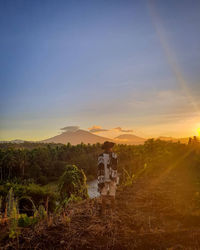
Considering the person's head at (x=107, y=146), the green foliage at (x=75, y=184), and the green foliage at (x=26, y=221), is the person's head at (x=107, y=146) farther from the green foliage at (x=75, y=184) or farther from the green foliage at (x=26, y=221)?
the green foliage at (x=26, y=221)

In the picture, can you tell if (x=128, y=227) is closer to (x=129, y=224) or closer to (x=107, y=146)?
(x=129, y=224)

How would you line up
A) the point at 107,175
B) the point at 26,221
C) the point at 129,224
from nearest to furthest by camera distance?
1. the point at 26,221
2. the point at 129,224
3. the point at 107,175

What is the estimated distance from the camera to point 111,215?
608 cm

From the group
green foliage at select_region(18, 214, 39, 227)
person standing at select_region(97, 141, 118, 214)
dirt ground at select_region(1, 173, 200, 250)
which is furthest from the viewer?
person standing at select_region(97, 141, 118, 214)

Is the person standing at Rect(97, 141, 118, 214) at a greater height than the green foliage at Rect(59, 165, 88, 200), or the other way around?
the person standing at Rect(97, 141, 118, 214)

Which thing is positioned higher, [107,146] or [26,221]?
[107,146]

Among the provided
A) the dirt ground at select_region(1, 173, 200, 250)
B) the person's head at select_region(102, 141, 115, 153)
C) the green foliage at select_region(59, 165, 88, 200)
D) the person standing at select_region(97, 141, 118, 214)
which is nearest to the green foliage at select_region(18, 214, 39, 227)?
the dirt ground at select_region(1, 173, 200, 250)

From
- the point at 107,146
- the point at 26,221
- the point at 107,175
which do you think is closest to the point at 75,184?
the point at 107,175

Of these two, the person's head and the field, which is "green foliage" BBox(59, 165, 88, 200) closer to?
the field

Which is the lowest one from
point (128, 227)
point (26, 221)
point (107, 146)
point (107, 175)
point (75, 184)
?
point (128, 227)

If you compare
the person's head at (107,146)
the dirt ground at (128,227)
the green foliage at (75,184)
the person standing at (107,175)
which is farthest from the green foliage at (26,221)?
the person's head at (107,146)

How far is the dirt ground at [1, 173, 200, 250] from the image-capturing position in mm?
4684

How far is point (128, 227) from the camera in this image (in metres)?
5.54

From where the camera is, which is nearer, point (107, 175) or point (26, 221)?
point (26, 221)
